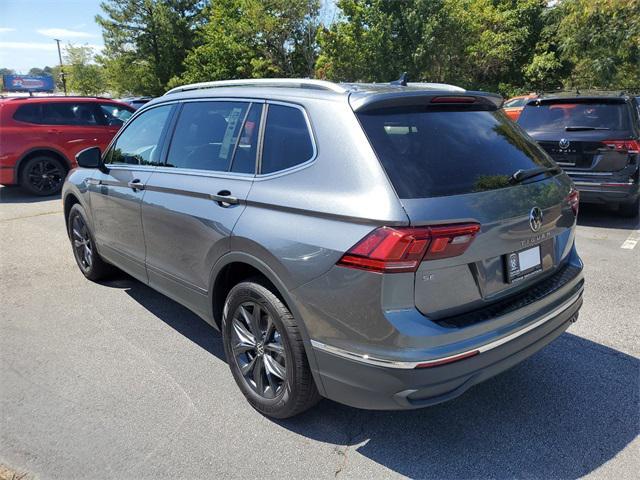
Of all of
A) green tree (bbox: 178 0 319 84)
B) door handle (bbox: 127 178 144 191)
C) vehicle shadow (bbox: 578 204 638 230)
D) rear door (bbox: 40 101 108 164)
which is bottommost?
vehicle shadow (bbox: 578 204 638 230)

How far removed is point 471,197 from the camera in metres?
2.29

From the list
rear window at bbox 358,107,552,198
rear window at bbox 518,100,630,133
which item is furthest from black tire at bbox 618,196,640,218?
rear window at bbox 358,107,552,198

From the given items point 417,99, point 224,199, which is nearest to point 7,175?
point 224,199

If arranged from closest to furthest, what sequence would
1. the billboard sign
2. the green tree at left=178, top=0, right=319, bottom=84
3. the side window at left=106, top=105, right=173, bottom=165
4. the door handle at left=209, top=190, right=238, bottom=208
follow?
the door handle at left=209, top=190, right=238, bottom=208
the side window at left=106, top=105, right=173, bottom=165
the green tree at left=178, top=0, right=319, bottom=84
the billboard sign

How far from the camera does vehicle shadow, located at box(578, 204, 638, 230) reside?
6.95m

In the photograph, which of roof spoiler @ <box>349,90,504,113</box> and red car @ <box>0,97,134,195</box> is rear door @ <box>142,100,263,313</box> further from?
red car @ <box>0,97,134,195</box>

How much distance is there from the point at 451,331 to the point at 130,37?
124 feet

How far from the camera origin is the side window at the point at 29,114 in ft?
31.1

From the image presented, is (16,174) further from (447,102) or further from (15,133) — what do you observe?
(447,102)

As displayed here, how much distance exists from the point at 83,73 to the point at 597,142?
44377 mm

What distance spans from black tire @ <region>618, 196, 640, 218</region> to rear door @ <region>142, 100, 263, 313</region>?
615 cm

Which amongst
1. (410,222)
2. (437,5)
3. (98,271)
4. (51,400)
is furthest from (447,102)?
(437,5)

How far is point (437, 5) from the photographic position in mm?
21328

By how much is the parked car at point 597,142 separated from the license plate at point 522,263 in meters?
4.61
